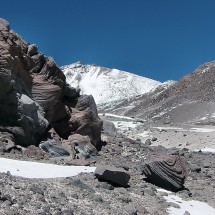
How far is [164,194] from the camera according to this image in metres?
15.2

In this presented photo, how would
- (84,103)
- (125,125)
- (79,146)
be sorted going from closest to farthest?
1. (79,146)
2. (84,103)
3. (125,125)

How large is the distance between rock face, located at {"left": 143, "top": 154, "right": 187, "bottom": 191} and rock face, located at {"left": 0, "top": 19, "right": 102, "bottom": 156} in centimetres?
625

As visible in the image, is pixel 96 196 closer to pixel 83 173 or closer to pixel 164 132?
pixel 83 173

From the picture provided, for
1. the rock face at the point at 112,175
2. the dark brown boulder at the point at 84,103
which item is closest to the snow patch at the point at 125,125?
the dark brown boulder at the point at 84,103

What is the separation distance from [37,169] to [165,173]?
196 inches

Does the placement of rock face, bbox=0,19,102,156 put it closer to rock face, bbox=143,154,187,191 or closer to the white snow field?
the white snow field

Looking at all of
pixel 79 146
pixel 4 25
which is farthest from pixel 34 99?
pixel 4 25

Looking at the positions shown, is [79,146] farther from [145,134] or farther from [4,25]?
[145,134]

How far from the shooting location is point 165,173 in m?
16.7

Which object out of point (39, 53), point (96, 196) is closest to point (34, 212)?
point (96, 196)

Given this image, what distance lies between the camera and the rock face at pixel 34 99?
20.0 meters

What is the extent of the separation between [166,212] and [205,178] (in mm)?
8804

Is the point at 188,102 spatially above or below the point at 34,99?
above

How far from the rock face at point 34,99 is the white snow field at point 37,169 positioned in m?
4.65
